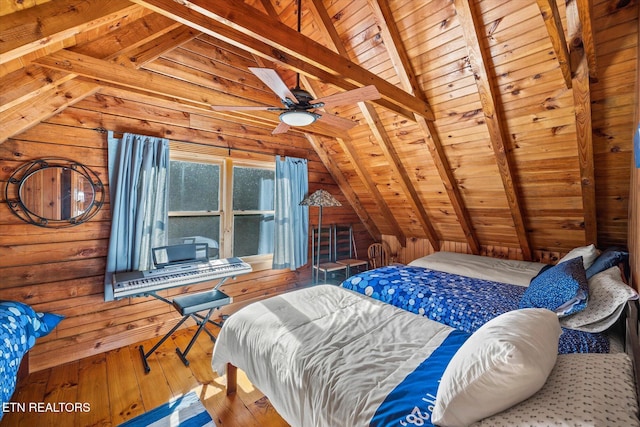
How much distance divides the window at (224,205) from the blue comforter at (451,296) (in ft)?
5.12

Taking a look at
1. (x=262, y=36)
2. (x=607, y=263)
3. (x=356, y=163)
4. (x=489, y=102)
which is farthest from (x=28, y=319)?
(x=607, y=263)

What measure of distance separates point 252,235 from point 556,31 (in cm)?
339

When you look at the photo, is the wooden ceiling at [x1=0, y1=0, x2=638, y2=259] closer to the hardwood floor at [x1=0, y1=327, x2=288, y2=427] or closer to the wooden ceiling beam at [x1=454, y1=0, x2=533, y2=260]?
the wooden ceiling beam at [x1=454, y1=0, x2=533, y2=260]

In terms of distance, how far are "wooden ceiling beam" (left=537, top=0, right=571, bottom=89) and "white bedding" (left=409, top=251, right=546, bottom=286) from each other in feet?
5.71

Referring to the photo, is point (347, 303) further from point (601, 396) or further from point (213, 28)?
point (213, 28)

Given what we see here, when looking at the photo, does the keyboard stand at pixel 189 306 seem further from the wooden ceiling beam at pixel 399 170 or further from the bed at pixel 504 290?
the wooden ceiling beam at pixel 399 170

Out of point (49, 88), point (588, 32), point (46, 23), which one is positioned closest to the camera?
point (46, 23)

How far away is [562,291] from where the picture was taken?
1651 mm

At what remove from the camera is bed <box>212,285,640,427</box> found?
0.85 metres

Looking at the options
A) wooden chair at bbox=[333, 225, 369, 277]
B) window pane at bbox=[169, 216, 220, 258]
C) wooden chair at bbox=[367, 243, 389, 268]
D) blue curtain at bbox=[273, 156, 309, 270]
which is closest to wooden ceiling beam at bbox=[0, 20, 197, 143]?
window pane at bbox=[169, 216, 220, 258]

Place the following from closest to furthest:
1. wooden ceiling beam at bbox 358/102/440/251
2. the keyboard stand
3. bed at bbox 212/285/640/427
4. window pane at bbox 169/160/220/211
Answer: bed at bbox 212/285/640/427, the keyboard stand, wooden ceiling beam at bbox 358/102/440/251, window pane at bbox 169/160/220/211

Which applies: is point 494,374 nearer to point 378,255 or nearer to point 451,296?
point 451,296

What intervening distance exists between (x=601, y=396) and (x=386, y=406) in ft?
2.15

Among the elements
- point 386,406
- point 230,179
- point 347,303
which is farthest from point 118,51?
point 386,406
